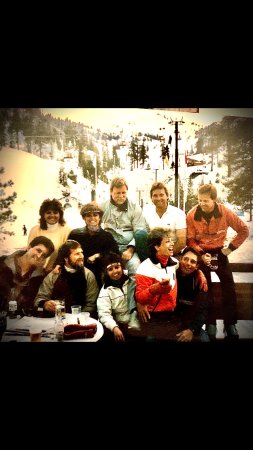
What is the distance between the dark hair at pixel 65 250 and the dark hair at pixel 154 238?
2.12ft

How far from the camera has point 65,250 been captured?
158 inches

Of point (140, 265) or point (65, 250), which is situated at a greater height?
point (65, 250)

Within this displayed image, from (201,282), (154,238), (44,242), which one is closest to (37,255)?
(44,242)

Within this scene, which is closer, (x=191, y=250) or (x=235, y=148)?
(x=235, y=148)

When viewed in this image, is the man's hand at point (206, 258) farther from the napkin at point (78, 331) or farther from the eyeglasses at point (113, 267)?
the napkin at point (78, 331)

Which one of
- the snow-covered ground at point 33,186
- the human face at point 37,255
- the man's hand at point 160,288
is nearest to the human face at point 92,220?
the snow-covered ground at point 33,186

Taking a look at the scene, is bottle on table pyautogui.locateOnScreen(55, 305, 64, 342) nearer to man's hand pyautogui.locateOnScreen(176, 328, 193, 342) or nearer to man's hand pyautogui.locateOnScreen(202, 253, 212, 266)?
man's hand pyautogui.locateOnScreen(176, 328, 193, 342)

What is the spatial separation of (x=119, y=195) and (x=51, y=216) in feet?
2.12

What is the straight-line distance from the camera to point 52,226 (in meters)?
4.00

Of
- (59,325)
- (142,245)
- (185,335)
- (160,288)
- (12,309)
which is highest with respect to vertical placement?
(142,245)

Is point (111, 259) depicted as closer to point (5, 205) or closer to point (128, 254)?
point (128, 254)
